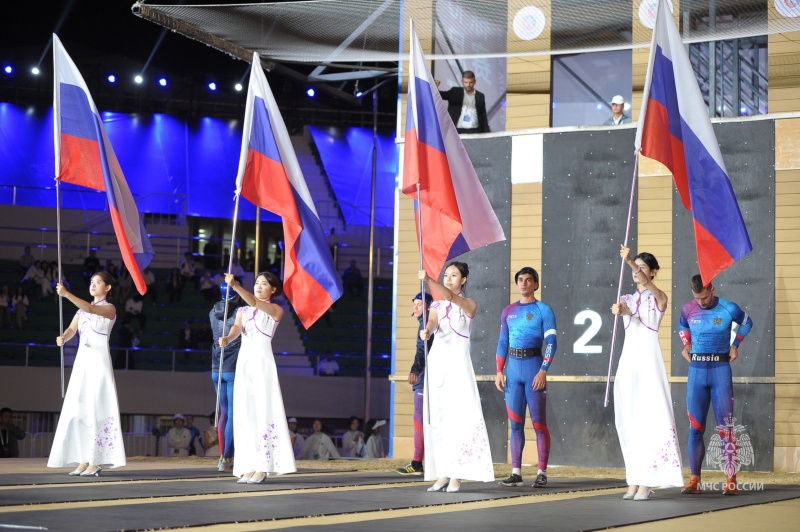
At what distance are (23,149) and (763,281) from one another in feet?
88.1

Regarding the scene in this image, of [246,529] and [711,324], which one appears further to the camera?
[711,324]

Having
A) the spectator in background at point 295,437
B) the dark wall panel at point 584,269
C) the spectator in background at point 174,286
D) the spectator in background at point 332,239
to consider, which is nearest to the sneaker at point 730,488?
the dark wall panel at point 584,269

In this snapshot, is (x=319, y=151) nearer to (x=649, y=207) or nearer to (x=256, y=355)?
(x=649, y=207)

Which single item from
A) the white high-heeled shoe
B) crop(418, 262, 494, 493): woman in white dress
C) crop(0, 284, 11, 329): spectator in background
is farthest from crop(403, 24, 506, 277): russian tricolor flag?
crop(0, 284, 11, 329): spectator in background

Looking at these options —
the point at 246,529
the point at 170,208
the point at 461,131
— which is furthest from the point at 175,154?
the point at 246,529

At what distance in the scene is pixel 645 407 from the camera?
28.5 feet

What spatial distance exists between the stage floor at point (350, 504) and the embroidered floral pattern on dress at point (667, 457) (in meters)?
0.25

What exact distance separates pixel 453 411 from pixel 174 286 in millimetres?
20022

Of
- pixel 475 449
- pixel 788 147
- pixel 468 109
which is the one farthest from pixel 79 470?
pixel 788 147

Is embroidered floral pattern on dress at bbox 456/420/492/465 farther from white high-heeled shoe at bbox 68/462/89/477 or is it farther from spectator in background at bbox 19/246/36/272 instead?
spectator in background at bbox 19/246/36/272

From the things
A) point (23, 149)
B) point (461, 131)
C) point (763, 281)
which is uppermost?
point (23, 149)

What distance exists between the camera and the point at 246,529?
5.99 meters

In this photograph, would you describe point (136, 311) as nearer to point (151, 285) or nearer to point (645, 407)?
point (151, 285)

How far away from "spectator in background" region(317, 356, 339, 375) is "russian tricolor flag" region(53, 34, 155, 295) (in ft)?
50.6
